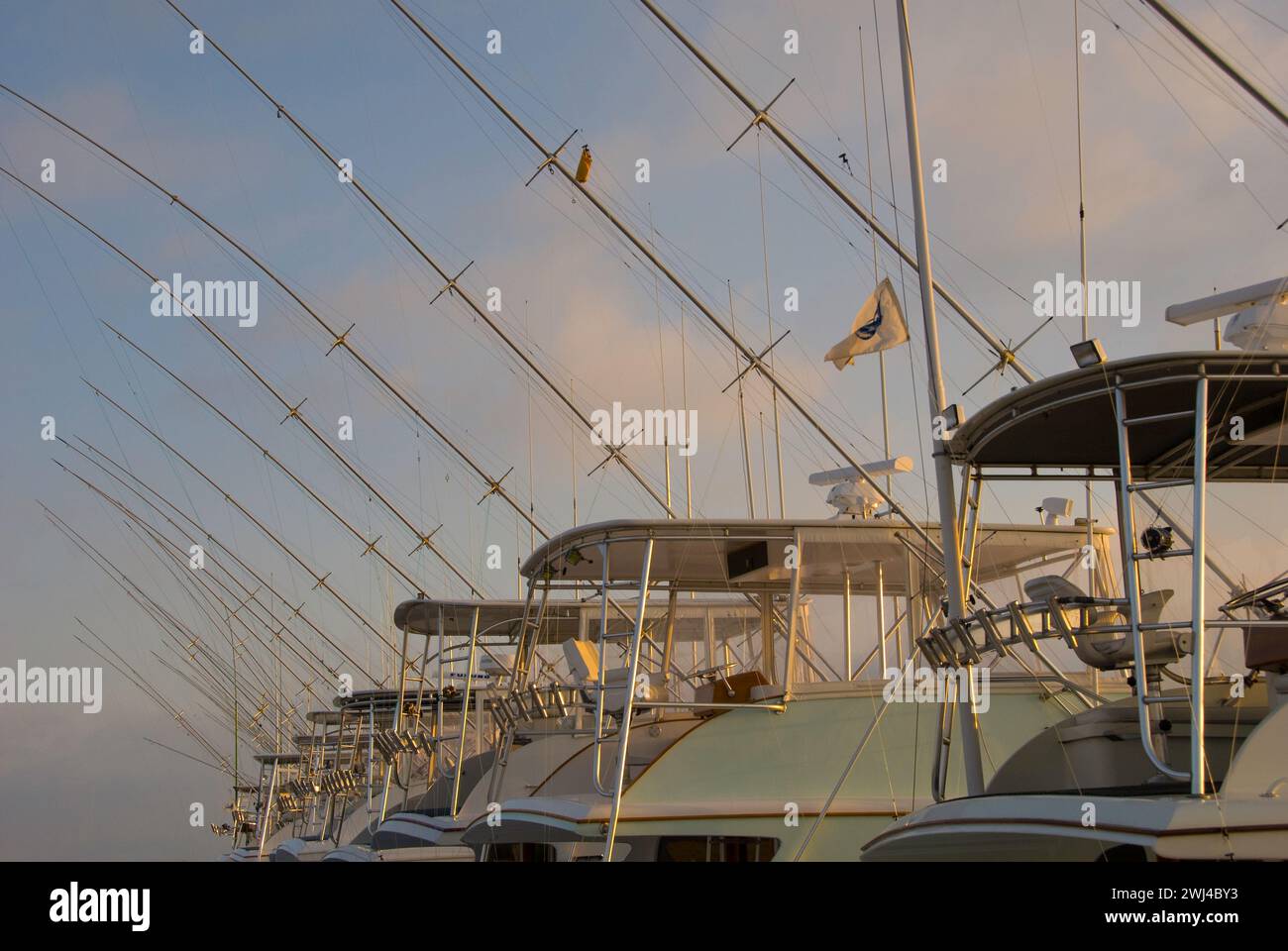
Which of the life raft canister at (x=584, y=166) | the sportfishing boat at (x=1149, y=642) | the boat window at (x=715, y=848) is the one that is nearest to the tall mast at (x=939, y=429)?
the sportfishing boat at (x=1149, y=642)

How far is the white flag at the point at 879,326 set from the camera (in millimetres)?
18281

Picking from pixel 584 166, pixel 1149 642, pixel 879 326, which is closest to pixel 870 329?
pixel 879 326

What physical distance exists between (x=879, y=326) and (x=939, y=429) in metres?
4.88

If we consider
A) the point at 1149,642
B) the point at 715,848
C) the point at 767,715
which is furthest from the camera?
the point at 767,715

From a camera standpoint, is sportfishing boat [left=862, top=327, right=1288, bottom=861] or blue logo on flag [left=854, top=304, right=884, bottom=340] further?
blue logo on flag [left=854, top=304, right=884, bottom=340]

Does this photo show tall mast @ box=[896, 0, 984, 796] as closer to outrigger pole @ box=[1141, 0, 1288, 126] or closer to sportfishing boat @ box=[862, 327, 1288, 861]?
sportfishing boat @ box=[862, 327, 1288, 861]

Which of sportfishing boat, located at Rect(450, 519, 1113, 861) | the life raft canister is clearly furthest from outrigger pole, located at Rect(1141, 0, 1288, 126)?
the life raft canister

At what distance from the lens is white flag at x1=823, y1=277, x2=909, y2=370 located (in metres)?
18.3

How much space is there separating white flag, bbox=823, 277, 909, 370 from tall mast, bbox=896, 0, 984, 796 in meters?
3.27

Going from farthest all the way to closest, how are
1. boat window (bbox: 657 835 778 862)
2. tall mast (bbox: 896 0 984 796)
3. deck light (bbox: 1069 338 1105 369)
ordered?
boat window (bbox: 657 835 778 862), tall mast (bbox: 896 0 984 796), deck light (bbox: 1069 338 1105 369)

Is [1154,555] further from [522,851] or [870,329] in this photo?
[522,851]

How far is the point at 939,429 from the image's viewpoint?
13727 mm
